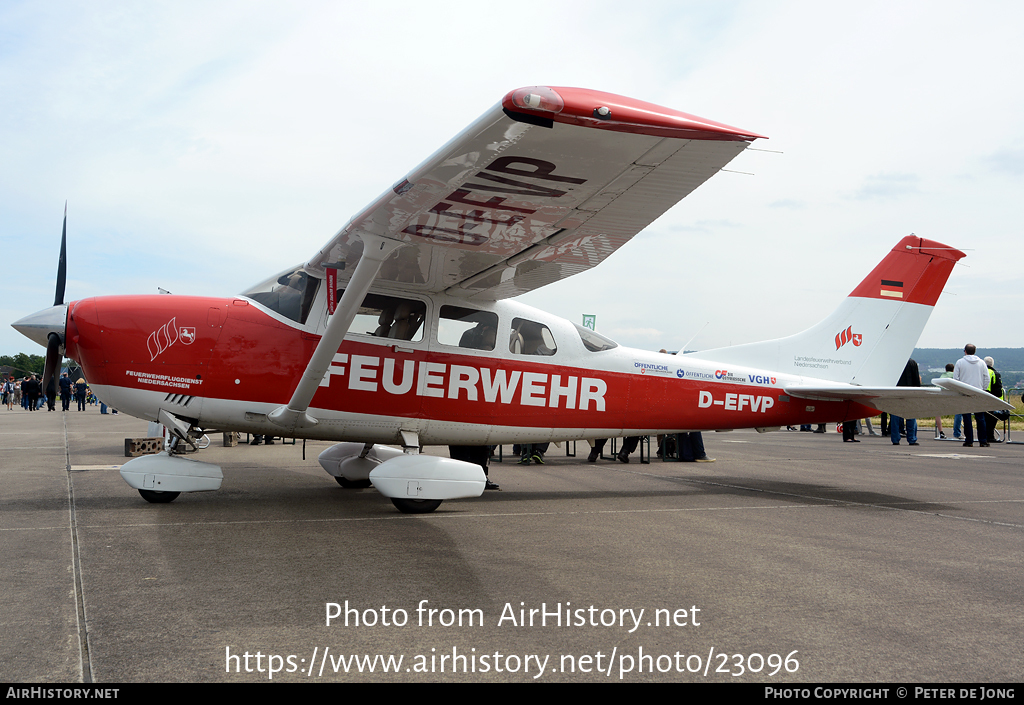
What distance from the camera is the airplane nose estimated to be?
598 cm

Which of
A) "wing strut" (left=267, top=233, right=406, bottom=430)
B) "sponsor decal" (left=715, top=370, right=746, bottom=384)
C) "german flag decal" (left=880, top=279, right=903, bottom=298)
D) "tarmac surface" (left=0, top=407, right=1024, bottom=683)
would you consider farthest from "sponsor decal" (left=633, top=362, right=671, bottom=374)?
"wing strut" (left=267, top=233, right=406, bottom=430)

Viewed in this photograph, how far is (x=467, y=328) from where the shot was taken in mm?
6984

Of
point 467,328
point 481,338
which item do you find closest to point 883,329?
point 481,338

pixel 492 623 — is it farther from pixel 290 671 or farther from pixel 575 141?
pixel 575 141

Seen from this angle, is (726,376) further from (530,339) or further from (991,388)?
(991,388)

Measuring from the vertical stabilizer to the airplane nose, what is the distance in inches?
301

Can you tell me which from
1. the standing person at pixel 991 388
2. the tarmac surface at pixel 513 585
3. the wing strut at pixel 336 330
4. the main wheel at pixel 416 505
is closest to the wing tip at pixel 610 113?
the wing strut at pixel 336 330

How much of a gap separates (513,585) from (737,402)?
16.6 ft

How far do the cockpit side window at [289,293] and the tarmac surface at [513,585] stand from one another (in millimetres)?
1869

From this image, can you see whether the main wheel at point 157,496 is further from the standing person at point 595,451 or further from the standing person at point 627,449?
the standing person at point 627,449

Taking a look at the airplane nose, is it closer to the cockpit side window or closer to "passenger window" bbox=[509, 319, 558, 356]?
the cockpit side window

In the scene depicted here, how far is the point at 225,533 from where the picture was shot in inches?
199

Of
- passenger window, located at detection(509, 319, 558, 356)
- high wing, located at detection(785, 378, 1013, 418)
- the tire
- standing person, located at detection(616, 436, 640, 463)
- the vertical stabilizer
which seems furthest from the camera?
standing person, located at detection(616, 436, 640, 463)

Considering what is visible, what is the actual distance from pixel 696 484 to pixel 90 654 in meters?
7.19
